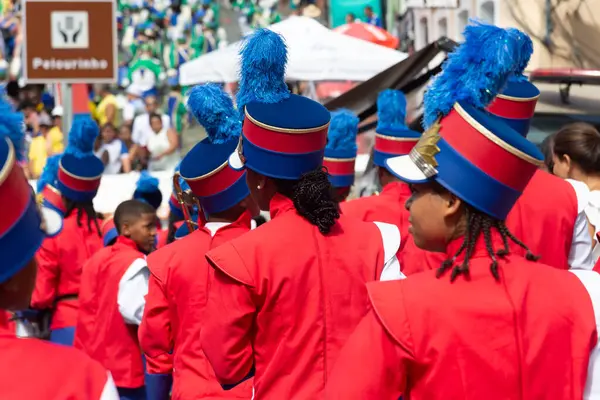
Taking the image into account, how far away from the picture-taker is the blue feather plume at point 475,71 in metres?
2.65

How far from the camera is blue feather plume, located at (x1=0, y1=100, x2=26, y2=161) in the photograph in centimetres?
218

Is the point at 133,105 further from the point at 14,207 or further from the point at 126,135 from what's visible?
the point at 14,207

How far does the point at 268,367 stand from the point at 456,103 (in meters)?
1.20

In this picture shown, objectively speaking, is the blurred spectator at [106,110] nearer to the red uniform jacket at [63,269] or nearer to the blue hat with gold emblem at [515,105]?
the red uniform jacket at [63,269]

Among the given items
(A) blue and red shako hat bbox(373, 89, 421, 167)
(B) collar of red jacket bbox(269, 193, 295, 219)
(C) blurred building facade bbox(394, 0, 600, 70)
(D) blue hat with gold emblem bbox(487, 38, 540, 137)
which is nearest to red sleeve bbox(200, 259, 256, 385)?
(B) collar of red jacket bbox(269, 193, 295, 219)

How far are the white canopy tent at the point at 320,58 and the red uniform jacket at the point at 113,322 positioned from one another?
232 inches

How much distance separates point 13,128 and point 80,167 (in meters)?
5.19

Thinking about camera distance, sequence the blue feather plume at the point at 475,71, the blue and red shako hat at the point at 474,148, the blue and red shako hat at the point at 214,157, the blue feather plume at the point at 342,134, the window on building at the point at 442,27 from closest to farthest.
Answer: the blue and red shako hat at the point at 474,148, the blue feather plume at the point at 475,71, the blue and red shako hat at the point at 214,157, the blue feather plume at the point at 342,134, the window on building at the point at 442,27

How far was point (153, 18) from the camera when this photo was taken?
24.1 meters

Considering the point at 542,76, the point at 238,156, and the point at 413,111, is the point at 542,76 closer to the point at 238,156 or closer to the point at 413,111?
the point at 413,111

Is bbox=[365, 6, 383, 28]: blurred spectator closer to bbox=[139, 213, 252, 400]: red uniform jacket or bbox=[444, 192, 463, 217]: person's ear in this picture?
bbox=[139, 213, 252, 400]: red uniform jacket

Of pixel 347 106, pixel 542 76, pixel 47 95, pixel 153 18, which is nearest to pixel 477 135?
pixel 542 76

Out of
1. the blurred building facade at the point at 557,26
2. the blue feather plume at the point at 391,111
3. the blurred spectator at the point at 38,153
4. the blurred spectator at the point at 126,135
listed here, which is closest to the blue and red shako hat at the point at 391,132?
the blue feather plume at the point at 391,111

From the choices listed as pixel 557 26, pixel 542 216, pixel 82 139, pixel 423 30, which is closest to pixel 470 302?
pixel 542 216
